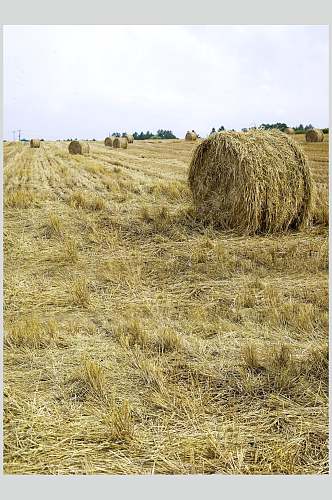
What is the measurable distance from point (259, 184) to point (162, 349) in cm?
244

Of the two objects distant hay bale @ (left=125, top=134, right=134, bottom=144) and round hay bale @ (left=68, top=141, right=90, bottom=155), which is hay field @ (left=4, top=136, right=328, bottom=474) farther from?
distant hay bale @ (left=125, top=134, right=134, bottom=144)

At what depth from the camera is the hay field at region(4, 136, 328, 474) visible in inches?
85.4

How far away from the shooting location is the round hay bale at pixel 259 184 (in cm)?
475

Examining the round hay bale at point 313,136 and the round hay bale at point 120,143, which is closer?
the round hay bale at point 313,136

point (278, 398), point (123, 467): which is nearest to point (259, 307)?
point (278, 398)

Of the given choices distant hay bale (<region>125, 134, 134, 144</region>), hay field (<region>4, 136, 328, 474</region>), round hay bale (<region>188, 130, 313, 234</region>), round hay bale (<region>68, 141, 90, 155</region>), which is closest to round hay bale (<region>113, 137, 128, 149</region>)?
distant hay bale (<region>125, 134, 134, 144</region>)

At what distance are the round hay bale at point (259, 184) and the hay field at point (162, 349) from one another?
0.64ft

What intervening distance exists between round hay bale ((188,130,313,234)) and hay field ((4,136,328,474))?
0.19 metres

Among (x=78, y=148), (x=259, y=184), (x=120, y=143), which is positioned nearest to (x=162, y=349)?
(x=259, y=184)

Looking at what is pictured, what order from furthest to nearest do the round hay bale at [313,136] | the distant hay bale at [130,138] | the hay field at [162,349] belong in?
the distant hay bale at [130,138] → the round hay bale at [313,136] → the hay field at [162,349]

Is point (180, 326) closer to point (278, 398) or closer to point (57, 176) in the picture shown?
point (278, 398)

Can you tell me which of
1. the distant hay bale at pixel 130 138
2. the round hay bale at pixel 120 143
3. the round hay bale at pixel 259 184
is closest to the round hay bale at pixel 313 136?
the round hay bale at pixel 259 184

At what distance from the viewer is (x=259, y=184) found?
4.74 metres

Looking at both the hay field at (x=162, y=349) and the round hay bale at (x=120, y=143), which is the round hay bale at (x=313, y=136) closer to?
the hay field at (x=162, y=349)
